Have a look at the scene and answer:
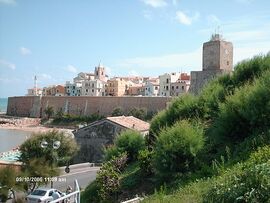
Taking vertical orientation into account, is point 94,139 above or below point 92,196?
above

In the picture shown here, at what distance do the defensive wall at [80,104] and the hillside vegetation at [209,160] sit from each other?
59957 millimetres

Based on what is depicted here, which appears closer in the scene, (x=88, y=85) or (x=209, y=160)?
(x=209, y=160)

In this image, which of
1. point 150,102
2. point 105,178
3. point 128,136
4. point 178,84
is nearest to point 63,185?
point 128,136

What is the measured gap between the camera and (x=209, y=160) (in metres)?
8.23

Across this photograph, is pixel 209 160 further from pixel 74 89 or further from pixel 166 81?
pixel 74 89

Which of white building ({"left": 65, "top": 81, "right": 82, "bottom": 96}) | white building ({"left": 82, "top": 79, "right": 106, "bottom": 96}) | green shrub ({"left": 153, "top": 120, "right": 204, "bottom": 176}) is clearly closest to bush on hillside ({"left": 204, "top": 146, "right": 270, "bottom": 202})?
green shrub ({"left": 153, "top": 120, "right": 204, "bottom": 176})

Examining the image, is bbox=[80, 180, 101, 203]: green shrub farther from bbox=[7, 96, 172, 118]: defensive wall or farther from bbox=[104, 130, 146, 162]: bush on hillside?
bbox=[7, 96, 172, 118]: defensive wall

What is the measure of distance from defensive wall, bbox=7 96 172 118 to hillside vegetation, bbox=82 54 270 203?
5996cm

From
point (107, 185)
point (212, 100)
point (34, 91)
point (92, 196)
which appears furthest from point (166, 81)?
point (107, 185)

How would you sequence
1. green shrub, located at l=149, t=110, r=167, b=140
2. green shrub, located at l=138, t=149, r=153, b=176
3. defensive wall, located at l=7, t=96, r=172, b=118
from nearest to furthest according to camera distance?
green shrub, located at l=138, t=149, r=153, b=176
green shrub, located at l=149, t=110, r=167, b=140
defensive wall, located at l=7, t=96, r=172, b=118

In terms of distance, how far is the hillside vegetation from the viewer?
17.1 ft

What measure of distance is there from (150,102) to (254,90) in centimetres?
6659

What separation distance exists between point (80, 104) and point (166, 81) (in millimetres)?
19979

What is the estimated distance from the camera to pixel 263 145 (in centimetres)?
723
